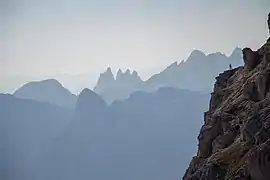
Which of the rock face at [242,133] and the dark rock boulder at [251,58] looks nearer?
the rock face at [242,133]

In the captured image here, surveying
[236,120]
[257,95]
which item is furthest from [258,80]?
[236,120]

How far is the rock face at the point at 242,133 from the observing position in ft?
105

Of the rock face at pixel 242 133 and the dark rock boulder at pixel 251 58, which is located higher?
the dark rock boulder at pixel 251 58

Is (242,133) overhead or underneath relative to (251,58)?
underneath

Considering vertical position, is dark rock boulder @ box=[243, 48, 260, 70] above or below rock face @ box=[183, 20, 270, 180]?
above

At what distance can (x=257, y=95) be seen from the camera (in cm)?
4488

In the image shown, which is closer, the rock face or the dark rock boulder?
the rock face

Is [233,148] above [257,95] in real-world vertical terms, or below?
below

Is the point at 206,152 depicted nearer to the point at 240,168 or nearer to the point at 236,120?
the point at 236,120

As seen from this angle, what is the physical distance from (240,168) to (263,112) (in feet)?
18.5

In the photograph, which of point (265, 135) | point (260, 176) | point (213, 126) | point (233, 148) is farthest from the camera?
point (213, 126)

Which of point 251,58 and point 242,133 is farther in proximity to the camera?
point 251,58

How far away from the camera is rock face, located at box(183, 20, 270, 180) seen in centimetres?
3195

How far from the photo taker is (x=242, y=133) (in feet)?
129
